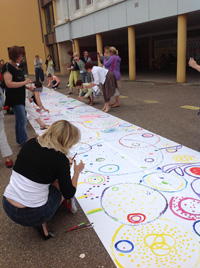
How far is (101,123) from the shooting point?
5031mm

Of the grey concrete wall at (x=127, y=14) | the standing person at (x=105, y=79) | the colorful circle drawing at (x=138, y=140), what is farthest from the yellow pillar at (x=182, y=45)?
the colorful circle drawing at (x=138, y=140)

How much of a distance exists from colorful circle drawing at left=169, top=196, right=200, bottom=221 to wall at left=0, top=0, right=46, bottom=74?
21.1 meters

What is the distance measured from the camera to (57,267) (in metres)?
1.69

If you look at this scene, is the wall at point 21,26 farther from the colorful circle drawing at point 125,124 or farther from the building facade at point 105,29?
the colorful circle drawing at point 125,124

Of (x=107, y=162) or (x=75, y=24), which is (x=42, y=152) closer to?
(x=107, y=162)

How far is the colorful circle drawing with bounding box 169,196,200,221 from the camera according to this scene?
82.0 inches

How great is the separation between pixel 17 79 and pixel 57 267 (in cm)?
259

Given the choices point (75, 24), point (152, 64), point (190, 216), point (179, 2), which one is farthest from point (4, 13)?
point (190, 216)

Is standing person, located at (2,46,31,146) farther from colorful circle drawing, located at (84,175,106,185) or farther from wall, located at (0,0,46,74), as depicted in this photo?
wall, located at (0,0,46,74)

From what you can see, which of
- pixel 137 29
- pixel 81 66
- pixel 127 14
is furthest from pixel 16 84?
pixel 137 29

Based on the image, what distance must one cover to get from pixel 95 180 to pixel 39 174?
3.63 ft

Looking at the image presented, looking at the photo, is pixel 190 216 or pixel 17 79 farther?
pixel 17 79

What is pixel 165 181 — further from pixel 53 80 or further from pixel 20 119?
pixel 53 80

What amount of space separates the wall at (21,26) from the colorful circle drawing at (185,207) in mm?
21136
